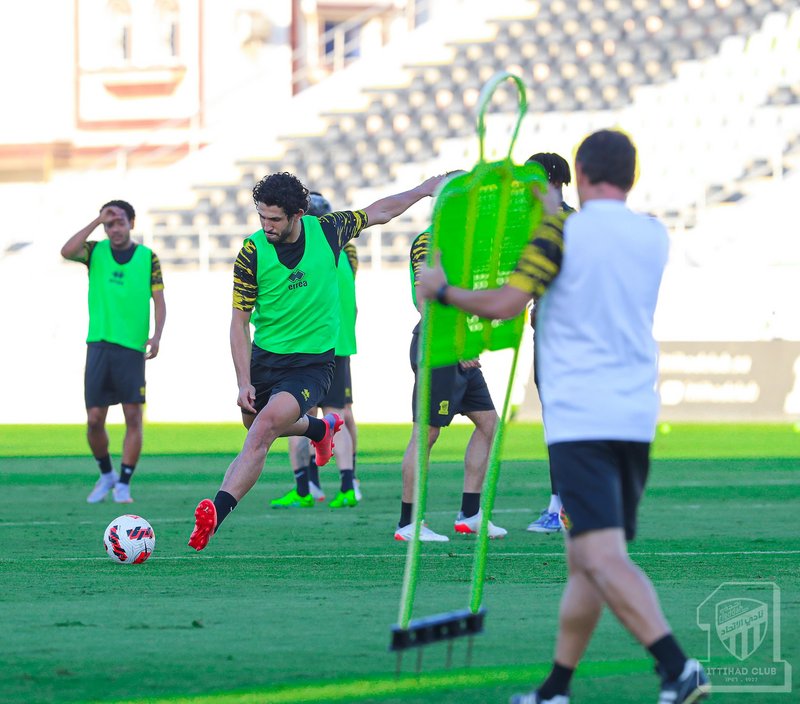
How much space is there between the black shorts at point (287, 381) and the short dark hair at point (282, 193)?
3.06 feet

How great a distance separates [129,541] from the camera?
27.6 feet

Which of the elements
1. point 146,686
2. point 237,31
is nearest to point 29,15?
point 237,31

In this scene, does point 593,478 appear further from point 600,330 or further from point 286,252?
point 286,252

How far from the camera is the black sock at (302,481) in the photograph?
11.8 metres

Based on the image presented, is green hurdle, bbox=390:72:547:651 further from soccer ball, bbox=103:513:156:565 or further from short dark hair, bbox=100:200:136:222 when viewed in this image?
short dark hair, bbox=100:200:136:222

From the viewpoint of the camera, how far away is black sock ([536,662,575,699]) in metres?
4.77

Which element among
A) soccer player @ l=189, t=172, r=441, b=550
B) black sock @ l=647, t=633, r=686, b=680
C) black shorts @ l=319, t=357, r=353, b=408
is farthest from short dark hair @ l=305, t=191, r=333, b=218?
black sock @ l=647, t=633, r=686, b=680

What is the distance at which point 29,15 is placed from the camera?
3903cm

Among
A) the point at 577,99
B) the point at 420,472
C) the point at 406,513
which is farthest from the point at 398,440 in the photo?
the point at 577,99

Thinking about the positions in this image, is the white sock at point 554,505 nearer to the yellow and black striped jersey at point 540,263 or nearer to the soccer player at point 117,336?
the soccer player at point 117,336

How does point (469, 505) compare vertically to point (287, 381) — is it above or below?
below

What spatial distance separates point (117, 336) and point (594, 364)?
7988mm

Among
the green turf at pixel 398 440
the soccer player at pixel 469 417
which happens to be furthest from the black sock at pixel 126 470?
the green turf at pixel 398 440

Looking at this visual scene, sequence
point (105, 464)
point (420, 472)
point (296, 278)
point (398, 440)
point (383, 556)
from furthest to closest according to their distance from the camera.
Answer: point (398, 440) → point (105, 464) → point (296, 278) → point (383, 556) → point (420, 472)
